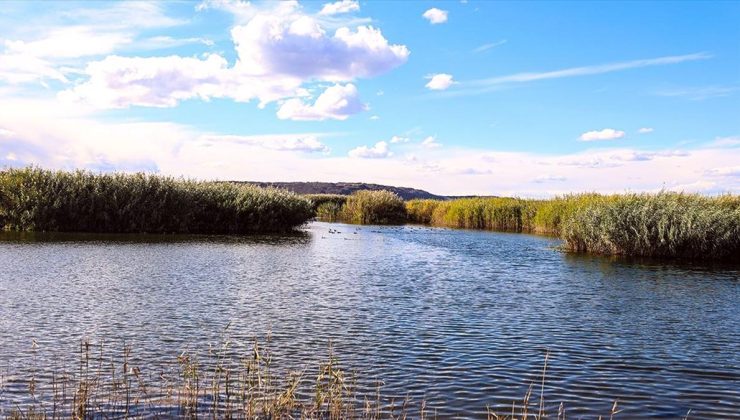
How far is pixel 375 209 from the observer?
208 ft

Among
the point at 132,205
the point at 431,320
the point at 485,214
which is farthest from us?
the point at 485,214

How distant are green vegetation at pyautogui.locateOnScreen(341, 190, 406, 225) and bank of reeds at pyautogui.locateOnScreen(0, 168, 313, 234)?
1956 centimetres

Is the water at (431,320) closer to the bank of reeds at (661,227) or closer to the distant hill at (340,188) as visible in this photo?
the bank of reeds at (661,227)

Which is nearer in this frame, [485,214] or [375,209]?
[485,214]

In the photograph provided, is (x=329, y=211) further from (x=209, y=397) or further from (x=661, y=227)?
(x=209, y=397)

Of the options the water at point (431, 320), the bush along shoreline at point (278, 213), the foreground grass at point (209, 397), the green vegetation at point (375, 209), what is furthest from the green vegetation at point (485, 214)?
the foreground grass at point (209, 397)

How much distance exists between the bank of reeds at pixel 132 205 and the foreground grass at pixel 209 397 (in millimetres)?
30169

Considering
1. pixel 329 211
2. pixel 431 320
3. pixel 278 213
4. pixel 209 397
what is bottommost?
pixel 209 397

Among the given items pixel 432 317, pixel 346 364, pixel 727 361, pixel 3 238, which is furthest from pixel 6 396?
pixel 3 238

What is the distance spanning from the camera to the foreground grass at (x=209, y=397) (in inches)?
295

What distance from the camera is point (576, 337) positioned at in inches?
489

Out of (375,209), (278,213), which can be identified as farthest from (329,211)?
(278,213)

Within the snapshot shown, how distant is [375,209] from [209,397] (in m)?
55.3

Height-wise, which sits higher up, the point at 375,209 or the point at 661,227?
the point at 375,209
